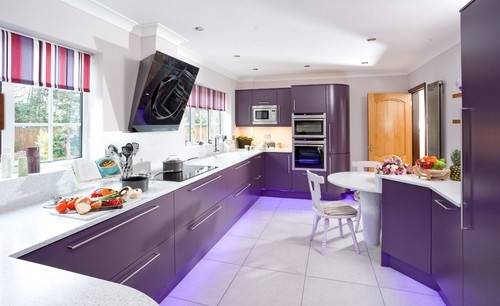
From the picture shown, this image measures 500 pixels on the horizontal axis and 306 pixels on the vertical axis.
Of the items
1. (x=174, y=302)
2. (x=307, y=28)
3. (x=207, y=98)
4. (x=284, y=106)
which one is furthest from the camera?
(x=284, y=106)

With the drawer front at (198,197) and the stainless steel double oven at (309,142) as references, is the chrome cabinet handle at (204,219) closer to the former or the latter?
the drawer front at (198,197)

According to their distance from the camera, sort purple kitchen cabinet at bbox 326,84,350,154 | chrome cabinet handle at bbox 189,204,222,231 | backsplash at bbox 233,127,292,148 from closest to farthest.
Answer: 1. chrome cabinet handle at bbox 189,204,222,231
2. purple kitchen cabinet at bbox 326,84,350,154
3. backsplash at bbox 233,127,292,148

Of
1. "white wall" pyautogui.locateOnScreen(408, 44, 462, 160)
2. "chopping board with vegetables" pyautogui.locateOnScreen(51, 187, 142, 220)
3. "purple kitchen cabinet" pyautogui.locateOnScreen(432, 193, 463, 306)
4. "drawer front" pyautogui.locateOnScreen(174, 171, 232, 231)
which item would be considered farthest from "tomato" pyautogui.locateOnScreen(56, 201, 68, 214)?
"white wall" pyautogui.locateOnScreen(408, 44, 462, 160)

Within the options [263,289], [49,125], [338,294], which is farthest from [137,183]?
[338,294]

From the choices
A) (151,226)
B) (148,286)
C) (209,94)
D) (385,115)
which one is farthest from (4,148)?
(385,115)

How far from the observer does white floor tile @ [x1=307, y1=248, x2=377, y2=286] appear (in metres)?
2.57

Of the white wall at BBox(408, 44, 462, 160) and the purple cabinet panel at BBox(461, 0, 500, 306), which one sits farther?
the white wall at BBox(408, 44, 462, 160)

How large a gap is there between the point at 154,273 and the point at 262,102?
4.24 meters

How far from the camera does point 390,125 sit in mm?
5367

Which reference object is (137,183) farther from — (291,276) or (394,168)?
(394,168)

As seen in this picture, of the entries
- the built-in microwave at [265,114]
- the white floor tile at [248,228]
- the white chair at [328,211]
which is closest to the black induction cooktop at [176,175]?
the white floor tile at [248,228]

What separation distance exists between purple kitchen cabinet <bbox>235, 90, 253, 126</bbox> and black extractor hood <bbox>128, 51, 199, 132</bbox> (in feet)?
8.56

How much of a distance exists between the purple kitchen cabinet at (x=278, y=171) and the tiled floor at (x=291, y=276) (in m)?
1.81

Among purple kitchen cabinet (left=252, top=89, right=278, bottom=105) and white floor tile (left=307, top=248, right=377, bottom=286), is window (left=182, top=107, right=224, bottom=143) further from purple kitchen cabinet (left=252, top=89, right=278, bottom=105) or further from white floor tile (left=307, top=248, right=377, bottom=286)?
white floor tile (left=307, top=248, right=377, bottom=286)
